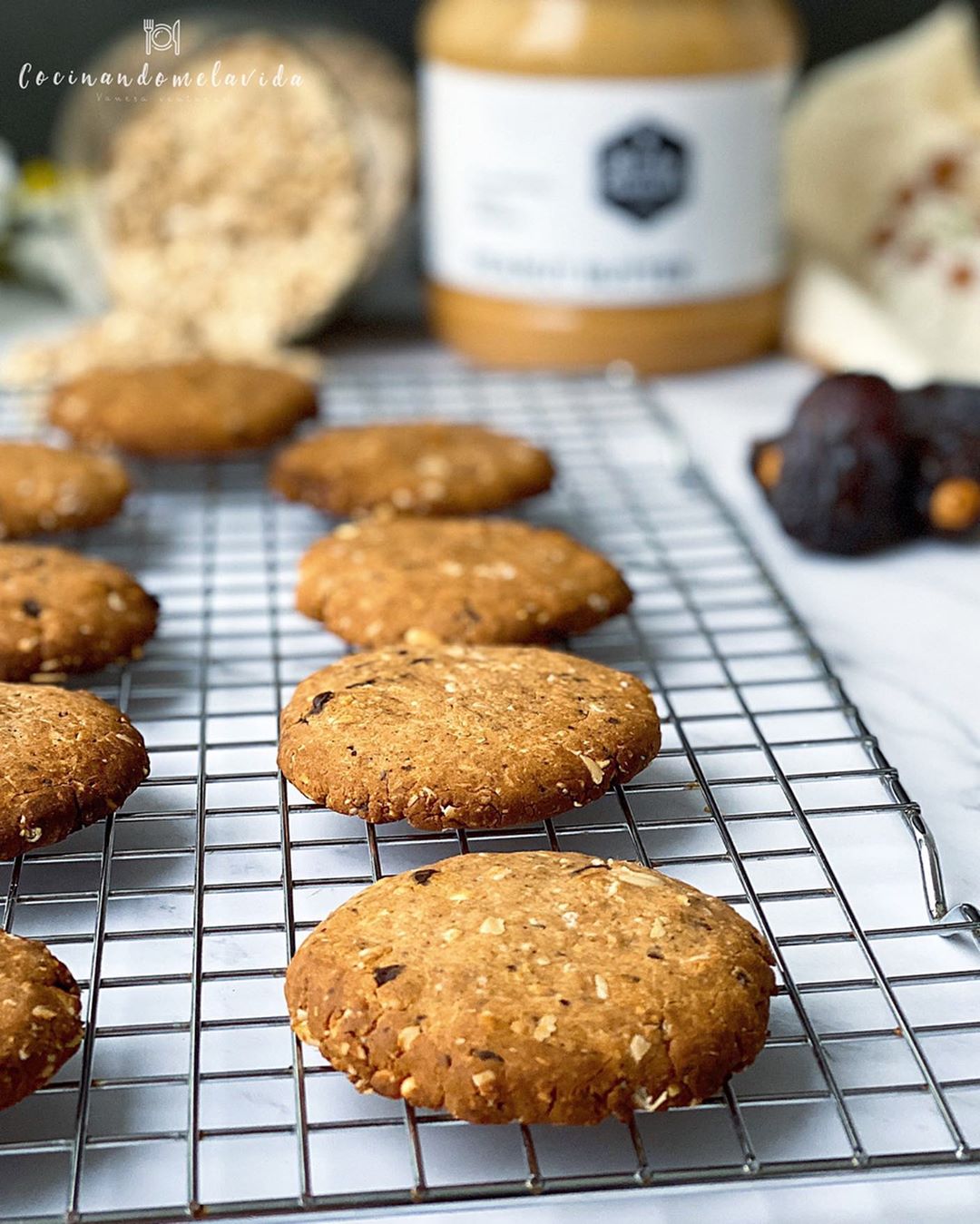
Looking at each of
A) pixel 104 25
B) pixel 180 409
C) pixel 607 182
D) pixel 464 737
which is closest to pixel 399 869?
pixel 464 737

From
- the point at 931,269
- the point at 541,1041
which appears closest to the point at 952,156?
the point at 931,269

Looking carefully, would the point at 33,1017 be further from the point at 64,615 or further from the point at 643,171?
the point at 643,171

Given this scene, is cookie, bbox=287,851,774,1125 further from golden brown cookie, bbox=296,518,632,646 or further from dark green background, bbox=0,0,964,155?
dark green background, bbox=0,0,964,155

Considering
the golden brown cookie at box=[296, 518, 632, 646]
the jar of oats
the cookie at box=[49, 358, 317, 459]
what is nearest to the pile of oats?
the jar of oats

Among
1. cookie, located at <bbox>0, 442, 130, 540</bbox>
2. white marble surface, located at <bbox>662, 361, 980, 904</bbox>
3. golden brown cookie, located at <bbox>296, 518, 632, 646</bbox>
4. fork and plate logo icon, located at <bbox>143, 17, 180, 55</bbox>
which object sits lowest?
white marble surface, located at <bbox>662, 361, 980, 904</bbox>

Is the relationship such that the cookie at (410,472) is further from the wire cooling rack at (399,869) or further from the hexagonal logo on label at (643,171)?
the hexagonal logo on label at (643,171)

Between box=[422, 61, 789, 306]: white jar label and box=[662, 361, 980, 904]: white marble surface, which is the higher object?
box=[422, 61, 789, 306]: white jar label
